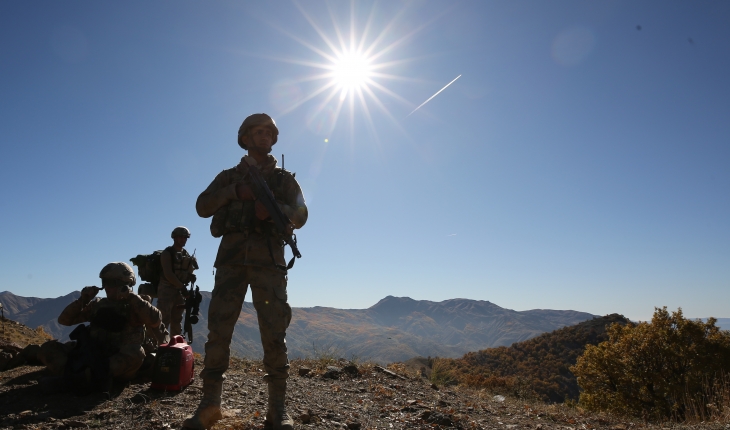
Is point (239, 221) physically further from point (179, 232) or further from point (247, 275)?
point (179, 232)

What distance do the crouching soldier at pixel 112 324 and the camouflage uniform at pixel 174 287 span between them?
2099 mm

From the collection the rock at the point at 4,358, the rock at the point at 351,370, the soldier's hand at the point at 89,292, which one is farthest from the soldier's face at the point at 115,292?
the rock at the point at 351,370

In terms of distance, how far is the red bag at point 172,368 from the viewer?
445cm

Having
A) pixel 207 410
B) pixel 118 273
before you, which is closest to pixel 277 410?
pixel 207 410

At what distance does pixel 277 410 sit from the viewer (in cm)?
317

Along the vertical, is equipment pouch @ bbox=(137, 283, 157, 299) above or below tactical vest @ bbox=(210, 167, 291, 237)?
below

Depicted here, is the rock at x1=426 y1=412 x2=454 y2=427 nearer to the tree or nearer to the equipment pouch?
the equipment pouch

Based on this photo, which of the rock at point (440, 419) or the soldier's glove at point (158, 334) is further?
the soldier's glove at point (158, 334)

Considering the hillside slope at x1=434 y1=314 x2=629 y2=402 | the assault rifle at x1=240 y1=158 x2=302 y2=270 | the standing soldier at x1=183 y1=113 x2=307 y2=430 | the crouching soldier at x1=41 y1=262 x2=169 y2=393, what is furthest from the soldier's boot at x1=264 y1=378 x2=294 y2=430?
the hillside slope at x1=434 y1=314 x2=629 y2=402

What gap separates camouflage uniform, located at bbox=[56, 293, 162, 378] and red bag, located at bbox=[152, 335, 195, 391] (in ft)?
1.05

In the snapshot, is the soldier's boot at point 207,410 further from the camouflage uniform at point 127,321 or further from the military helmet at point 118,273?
the military helmet at point 118,273

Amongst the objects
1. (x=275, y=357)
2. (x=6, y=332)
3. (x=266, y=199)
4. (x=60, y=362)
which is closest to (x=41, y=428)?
(x=60, y=362)

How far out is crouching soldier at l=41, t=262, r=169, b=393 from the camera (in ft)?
14.4

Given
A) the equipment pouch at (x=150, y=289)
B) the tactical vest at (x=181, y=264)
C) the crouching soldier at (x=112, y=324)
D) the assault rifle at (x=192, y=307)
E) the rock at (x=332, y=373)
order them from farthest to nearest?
1. the equipment pouch at (x=150, y=289)
2. the tactical vest at (x=181, y=264)
3. the rock at (x=332, y=373)
4. the assault rifle at (x=192, y=307)
5. the crouching soldier at (x=112, y=324)
